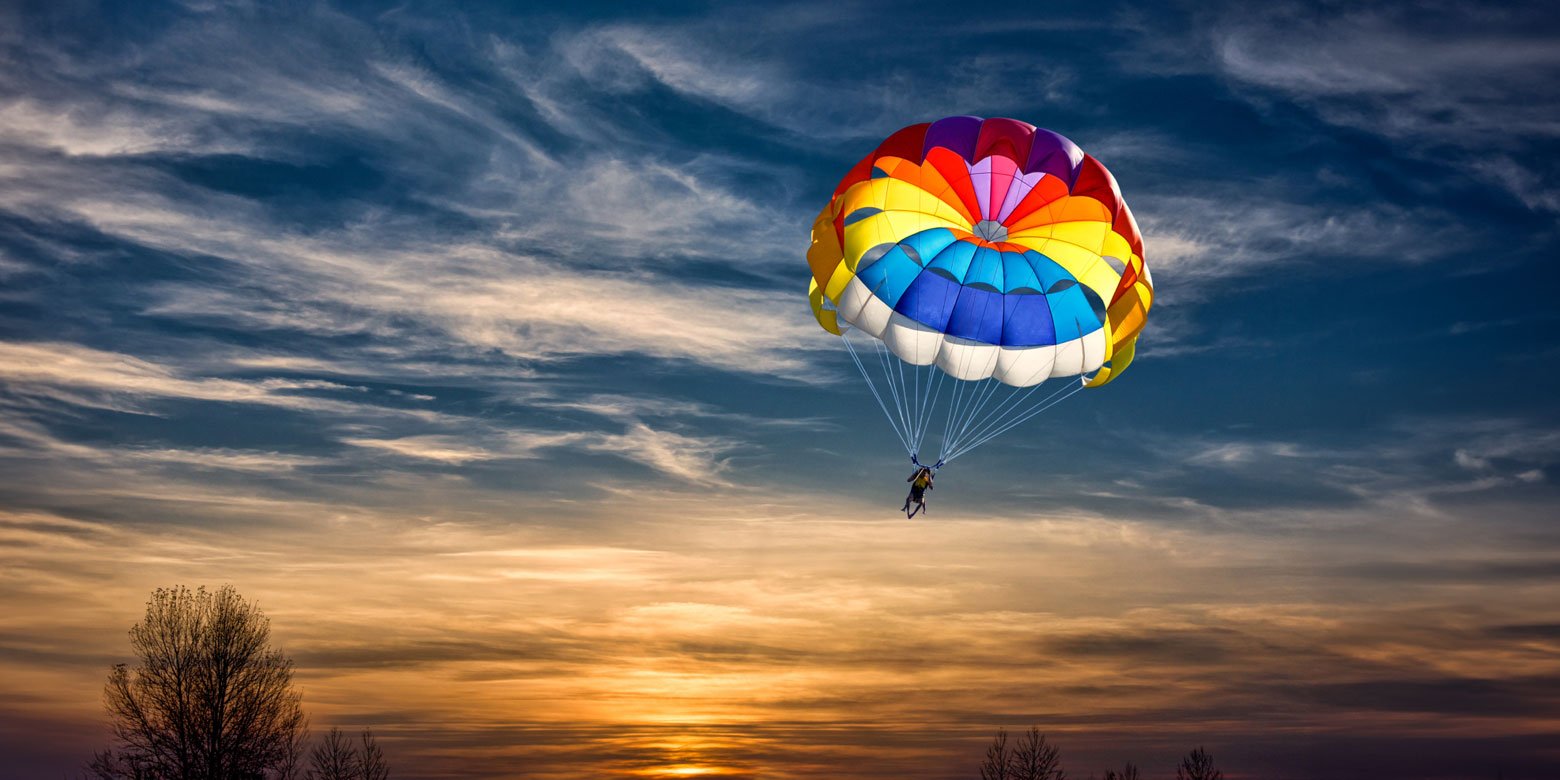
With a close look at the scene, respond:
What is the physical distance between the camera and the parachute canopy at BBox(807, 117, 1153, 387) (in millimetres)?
31094

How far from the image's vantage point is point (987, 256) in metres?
33.5

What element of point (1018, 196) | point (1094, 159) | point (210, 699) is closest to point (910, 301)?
point (1018, 196)

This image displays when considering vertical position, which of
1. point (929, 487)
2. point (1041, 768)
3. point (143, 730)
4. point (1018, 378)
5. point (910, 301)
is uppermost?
point (910, 301)

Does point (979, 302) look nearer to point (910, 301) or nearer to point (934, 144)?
point (910, 301)

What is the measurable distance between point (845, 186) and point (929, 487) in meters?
8.58

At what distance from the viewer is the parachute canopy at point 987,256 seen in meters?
31.1

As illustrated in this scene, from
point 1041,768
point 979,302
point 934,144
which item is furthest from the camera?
point 1041,768

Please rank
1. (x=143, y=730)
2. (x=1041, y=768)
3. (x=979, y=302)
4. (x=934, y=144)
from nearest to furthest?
(x=934, y=144) < (x=979, y=302) < (x=143, y=730) < (x=1041, y=768)

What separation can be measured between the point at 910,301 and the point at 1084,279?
4898 mm

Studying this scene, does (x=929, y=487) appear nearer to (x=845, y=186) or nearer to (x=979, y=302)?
(x=979, y=302)

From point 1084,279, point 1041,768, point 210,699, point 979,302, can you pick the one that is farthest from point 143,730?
point 1041,768

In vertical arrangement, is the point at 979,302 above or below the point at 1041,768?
above

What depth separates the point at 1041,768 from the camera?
67938 mm

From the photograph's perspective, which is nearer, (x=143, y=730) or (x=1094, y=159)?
(x=1094, y=159)
